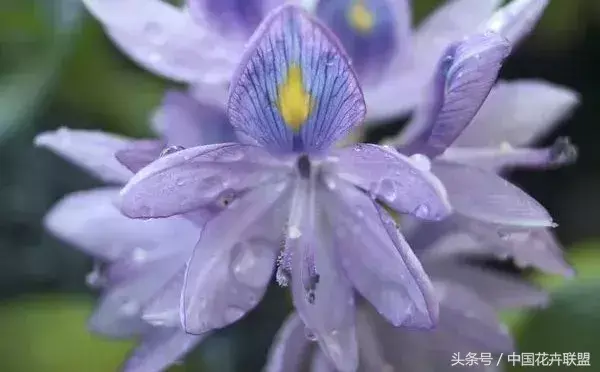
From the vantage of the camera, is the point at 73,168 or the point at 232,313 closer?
the point at 232,313

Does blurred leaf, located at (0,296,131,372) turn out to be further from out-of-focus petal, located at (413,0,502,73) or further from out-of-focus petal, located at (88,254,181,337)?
out-of-focus petal, located at (413,0,502,73)

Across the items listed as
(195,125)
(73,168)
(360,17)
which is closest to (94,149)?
(195,125)

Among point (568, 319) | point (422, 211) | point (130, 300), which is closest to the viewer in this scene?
point (422, 211)

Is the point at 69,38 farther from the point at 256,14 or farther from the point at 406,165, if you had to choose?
the point at 406,165

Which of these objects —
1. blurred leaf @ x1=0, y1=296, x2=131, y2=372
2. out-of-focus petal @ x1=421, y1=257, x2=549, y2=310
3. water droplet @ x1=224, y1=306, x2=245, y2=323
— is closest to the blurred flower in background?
blurred leaf @ x1=0, y1=296, x2=131, y2=372

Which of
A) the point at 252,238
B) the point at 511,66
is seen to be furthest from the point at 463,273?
the point at 511,66

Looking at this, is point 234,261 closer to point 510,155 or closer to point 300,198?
point 300,198
